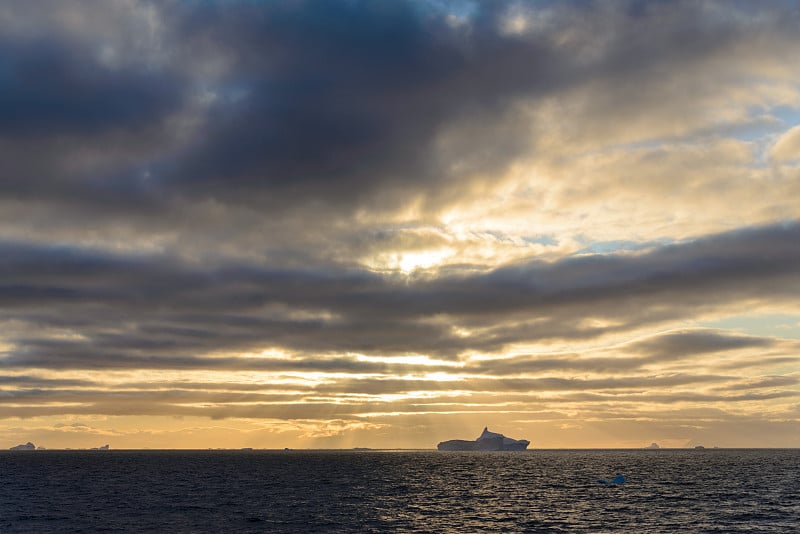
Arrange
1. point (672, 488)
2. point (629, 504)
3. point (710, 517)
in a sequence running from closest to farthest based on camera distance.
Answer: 1. point (710, 517)
2. point (629, 504)
3. point (672, 488)

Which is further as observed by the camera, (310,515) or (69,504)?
(69,504)

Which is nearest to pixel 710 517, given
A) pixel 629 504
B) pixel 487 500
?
pixel 629 504

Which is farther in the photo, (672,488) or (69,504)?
(672,488)

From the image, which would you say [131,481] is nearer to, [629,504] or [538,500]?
[538,500]

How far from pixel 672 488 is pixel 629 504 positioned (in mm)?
41885

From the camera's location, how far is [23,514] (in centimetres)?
9712

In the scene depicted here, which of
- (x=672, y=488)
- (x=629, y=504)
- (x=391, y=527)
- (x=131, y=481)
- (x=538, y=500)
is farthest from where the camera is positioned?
(x=131, y=481)

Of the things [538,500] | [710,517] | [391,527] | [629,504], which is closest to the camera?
[391,527]

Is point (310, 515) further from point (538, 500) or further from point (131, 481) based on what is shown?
point (131, 481)

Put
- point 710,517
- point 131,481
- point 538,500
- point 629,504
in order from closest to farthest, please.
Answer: point 710,517, point 629,504, point 538,500, point 131,481

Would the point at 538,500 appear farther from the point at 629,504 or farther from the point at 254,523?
the point at 254,523

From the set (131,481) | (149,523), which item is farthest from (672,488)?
(131,481)

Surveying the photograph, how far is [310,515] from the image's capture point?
96.4 m

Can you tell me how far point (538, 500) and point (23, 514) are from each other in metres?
87.3
